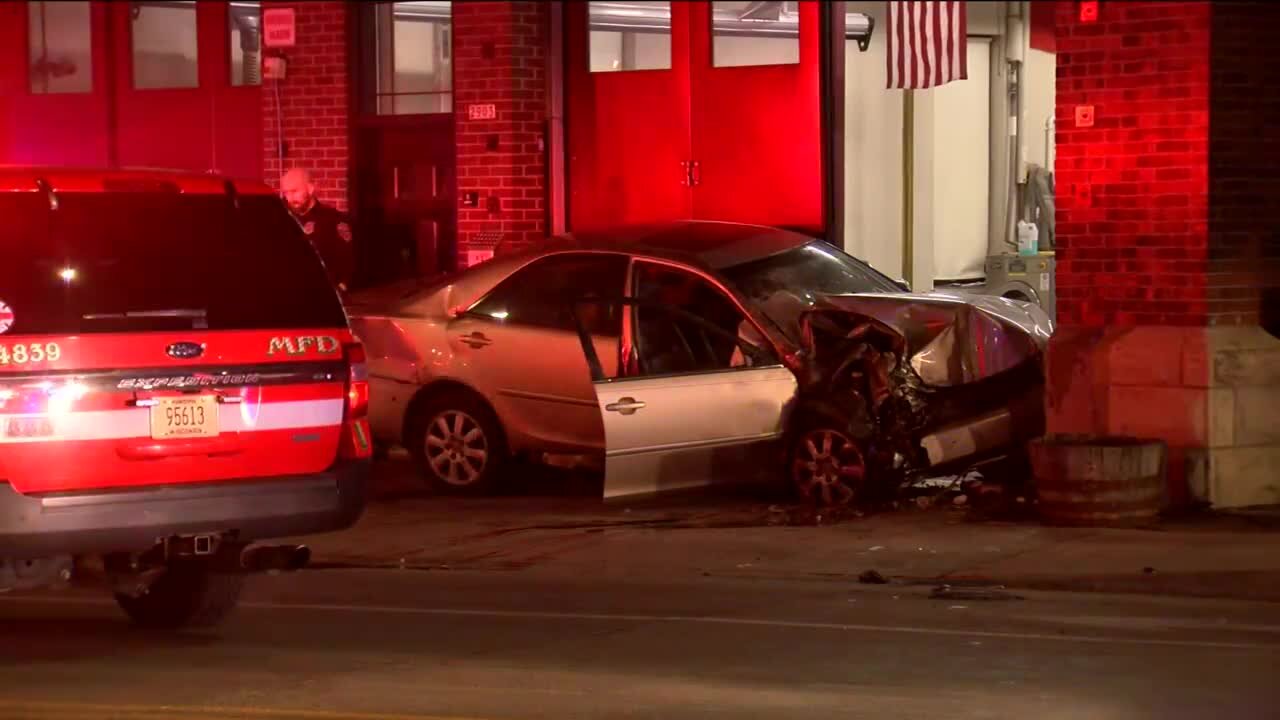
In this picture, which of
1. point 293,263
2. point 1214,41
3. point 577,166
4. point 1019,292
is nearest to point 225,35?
point 577,166

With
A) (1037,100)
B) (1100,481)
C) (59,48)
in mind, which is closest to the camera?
(1100,481)

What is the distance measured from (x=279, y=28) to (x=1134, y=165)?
8.89m

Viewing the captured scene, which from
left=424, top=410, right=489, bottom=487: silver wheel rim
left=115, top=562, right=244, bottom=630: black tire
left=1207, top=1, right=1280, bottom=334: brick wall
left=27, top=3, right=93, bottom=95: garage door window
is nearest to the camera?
left=115, top=562, right=244, bottom=630: black tire

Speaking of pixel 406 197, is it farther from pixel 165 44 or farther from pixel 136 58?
pixel 136 58

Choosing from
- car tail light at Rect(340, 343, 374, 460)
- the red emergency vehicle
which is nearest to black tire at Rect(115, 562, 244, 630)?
the red emergency vehicle

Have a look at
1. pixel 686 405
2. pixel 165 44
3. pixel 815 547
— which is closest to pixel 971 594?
pixel 815 547

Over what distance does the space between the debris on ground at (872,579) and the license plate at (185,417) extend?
387cm

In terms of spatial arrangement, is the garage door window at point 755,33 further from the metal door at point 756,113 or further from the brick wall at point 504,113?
the brick wall at point 504,113

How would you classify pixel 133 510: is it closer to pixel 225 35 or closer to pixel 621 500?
pixel 621 500

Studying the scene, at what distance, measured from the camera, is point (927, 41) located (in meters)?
17.6

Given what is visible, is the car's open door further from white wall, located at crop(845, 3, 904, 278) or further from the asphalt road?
white wall, located at crop(845, 3, 904, 278)

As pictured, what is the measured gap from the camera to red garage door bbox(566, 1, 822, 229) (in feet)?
59.0

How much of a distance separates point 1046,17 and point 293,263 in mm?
6658

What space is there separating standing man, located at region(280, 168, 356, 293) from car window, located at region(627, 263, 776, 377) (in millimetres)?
3781
